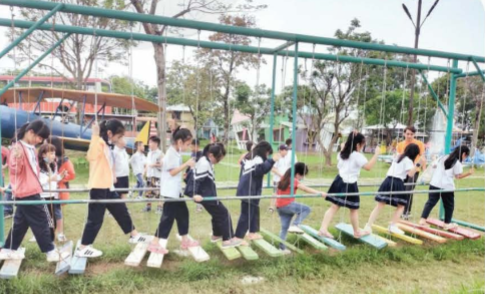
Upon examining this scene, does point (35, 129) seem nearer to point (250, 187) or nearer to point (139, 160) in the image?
point (250, 187)

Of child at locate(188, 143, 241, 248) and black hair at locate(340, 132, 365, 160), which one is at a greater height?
black hair at locate(340, 132, 365, 160)

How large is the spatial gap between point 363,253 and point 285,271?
47.5 inches

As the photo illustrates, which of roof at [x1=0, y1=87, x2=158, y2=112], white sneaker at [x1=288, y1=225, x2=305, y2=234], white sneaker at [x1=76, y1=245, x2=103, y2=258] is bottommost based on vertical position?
white sneaker at [x1=76, y1=245, x2=103, y2=258]

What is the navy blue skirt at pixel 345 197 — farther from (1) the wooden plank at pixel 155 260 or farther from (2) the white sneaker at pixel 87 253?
(2) the white sneaker at pixel 87 253

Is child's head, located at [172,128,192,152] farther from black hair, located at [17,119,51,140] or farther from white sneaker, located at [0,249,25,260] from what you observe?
white sneaker, located at [0,249,25,260]

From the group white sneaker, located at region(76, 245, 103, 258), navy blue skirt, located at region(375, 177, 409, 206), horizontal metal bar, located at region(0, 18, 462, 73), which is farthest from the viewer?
navy blue skirt, located at region(375, 177, 409, 206)

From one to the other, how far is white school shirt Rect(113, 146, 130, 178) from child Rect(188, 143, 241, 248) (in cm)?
148

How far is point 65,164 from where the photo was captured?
15.8ft

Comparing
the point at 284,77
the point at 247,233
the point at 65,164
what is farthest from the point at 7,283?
the point at 284,77

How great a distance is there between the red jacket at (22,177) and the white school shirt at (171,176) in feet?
4.27

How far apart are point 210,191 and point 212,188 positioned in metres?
0.04

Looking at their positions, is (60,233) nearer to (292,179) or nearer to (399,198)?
(292,179)

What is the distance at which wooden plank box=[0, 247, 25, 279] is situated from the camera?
324cm

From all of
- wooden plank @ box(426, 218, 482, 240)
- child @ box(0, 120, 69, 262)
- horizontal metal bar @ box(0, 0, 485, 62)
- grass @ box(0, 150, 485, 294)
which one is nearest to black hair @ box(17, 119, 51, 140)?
child @ box(0, 120, 69, 262)
